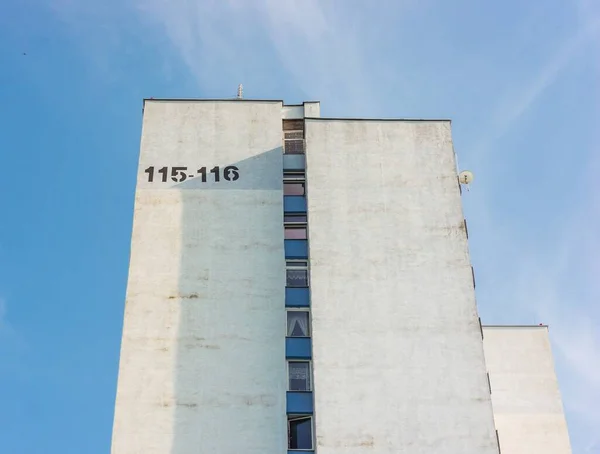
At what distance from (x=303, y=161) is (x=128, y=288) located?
10.9m

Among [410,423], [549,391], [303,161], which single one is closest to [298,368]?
[410,423]

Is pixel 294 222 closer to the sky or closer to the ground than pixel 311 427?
closer to the sky

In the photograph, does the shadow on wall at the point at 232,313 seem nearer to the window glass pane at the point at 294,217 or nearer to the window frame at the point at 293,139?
the window glass pane at the point at 294,217

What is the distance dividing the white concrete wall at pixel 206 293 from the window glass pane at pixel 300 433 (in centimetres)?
42

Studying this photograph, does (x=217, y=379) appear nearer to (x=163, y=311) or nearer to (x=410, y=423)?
(x=163, y=311)

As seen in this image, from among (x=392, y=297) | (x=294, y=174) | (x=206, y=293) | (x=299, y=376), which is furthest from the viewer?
(x=294, y=174)

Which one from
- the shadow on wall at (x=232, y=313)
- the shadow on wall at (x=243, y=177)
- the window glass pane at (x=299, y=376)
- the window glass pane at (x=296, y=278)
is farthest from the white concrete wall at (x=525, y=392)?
the shadow on wall at (x=243, y=177)

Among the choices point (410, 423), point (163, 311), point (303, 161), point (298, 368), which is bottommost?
point (410, 423)

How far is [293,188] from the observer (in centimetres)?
4412

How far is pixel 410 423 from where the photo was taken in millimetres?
36656

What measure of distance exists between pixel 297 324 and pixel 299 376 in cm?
247

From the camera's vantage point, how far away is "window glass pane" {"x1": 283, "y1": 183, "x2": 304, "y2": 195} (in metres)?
44.0

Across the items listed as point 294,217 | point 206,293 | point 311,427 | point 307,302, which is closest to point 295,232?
point 294,217

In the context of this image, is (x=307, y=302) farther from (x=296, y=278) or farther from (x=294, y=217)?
(x=294, y=217)
